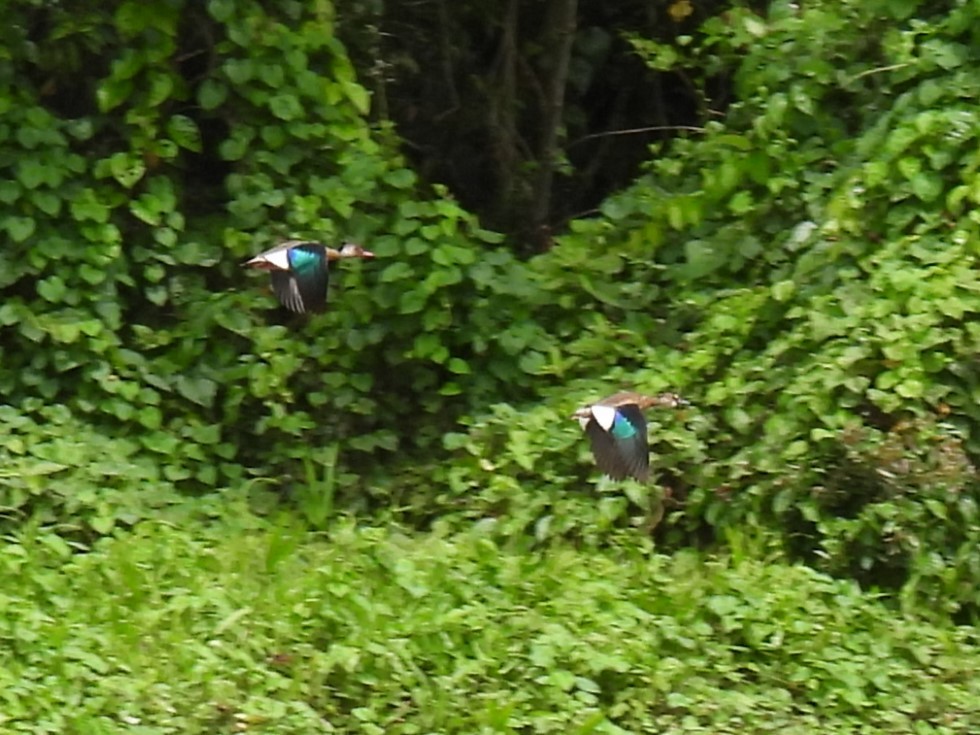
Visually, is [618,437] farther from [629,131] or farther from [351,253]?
[629,131]

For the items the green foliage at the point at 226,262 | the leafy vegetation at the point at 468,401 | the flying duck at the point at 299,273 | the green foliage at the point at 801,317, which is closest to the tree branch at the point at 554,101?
the leafy vegetation at the point at 468,401

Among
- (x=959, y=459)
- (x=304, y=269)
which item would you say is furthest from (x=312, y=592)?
(x=959, y=459)

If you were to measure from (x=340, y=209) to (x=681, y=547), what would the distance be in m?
1.47

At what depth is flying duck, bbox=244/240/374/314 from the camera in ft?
14.7

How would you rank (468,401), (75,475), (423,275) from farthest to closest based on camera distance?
(468,401) < (423,275) < (75,475)

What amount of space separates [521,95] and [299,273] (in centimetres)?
187

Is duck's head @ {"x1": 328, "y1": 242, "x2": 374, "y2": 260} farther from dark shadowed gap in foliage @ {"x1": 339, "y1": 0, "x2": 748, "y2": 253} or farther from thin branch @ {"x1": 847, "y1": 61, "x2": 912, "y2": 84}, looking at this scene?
thin branch @ {"x1": 847, "y1": 61, "x2": 912, "y2": 84}

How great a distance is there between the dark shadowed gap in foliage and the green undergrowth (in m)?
2.07

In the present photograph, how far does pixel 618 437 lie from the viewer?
13.5ft

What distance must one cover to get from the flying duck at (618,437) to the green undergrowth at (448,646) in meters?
0.27

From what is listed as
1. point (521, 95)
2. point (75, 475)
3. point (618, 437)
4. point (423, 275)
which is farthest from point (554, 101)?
point (75, 475)

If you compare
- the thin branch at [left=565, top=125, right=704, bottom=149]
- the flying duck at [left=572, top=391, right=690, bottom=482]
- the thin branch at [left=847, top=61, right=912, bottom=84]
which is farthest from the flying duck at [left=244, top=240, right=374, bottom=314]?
the thin branch at [left=565, top=125, right=704, bottom=149]

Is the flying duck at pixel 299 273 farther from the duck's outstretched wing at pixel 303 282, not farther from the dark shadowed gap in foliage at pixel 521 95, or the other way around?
the dark shadowed gap in foliage at pixel 521 95

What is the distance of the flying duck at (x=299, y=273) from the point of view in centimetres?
447
